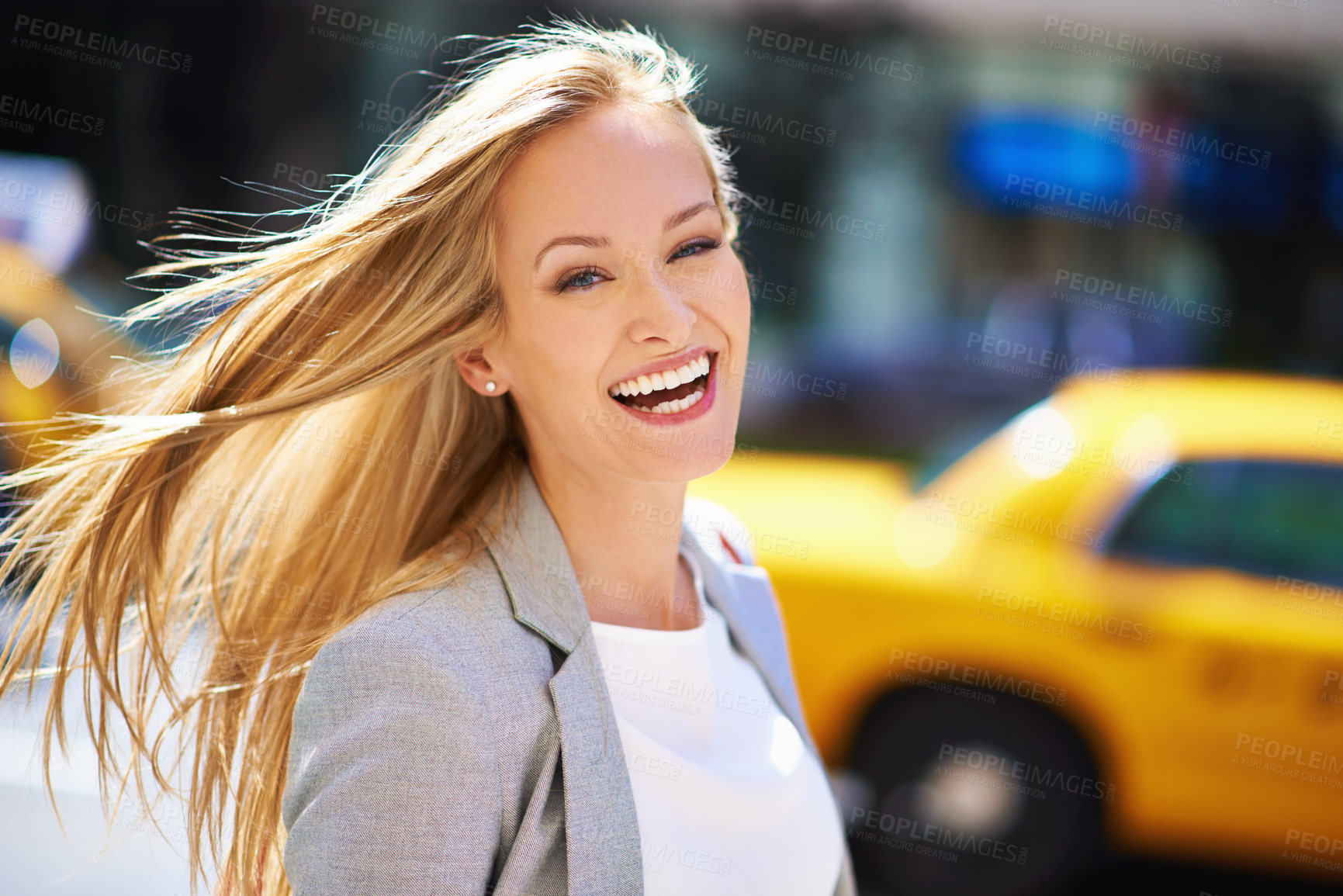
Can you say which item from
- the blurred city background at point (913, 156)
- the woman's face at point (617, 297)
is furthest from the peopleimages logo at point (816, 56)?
the woman's face at point (617, 297)

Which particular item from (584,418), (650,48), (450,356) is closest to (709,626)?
(584,418)

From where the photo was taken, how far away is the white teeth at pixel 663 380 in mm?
1801

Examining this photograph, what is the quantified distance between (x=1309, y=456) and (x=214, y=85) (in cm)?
986

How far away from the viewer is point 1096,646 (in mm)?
4016

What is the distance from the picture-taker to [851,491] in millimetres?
4730

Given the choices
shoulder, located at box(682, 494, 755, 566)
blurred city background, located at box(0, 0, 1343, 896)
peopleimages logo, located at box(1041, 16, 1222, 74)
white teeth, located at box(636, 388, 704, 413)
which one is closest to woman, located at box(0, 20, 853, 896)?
white teeth, located at box(636, 388, 704, 413)

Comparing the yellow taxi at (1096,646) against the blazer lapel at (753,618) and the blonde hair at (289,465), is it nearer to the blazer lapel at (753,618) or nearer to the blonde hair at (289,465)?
the blazer lapel at (753,618)

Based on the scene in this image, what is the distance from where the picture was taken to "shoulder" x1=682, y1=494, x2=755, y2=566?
7.41ft

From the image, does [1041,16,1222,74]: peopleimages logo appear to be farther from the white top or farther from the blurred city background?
the white top

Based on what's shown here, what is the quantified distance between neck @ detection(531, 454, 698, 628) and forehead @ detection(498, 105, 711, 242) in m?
0.42

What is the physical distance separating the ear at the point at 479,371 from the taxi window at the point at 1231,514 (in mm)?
2942

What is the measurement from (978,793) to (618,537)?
282 cm

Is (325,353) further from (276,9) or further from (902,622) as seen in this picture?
(276,9)

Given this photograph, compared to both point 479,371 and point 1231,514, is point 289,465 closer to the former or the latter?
point 479,371
